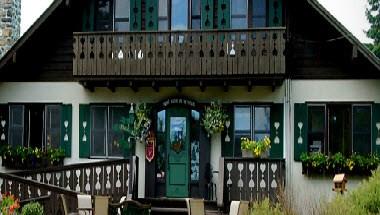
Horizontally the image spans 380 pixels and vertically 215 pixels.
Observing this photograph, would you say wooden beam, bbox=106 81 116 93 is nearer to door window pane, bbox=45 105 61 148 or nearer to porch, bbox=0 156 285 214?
door window pane, bbox=45 105 61 148

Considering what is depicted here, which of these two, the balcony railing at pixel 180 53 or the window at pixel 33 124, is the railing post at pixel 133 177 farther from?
the window at pixel 33 124

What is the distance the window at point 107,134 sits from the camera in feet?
54.7

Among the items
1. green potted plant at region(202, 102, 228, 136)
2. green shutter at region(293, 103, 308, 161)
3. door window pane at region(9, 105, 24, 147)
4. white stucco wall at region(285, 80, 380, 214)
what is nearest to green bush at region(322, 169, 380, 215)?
white stucco wall at region(285, 80, 380, 214)

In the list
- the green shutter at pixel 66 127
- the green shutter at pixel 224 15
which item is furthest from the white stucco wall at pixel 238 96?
the green shutter at pixel 224 15

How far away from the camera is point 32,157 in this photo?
54.4 feet

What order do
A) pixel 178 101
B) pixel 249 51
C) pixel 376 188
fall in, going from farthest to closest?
pixel 178 101 → pixel 249 51 → pixel 376 188

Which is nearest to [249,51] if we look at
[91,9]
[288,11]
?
[288,11]

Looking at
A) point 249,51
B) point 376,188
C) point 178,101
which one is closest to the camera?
point 376,188

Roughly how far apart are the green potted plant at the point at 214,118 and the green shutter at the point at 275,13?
7.75 ft

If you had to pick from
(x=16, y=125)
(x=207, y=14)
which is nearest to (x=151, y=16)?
(x=207, y=14)

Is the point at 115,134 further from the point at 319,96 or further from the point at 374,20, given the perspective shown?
the point at 374,20

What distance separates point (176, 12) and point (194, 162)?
3.72 meters

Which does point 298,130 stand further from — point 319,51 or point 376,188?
point 376,188

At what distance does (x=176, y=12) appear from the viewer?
1666 centimetres
